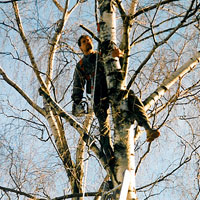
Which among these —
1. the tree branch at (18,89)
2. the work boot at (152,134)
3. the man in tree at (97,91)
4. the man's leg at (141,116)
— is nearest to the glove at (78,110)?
the man in tree at (97,91)

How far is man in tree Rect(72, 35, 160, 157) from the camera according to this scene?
4441 mm

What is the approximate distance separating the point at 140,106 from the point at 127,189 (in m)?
0.94

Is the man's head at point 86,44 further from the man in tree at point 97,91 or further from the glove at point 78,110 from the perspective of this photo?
the glove at point 78,110

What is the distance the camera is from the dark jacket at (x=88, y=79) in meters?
4.98

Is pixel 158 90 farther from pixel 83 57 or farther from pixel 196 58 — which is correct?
pixel 83 57

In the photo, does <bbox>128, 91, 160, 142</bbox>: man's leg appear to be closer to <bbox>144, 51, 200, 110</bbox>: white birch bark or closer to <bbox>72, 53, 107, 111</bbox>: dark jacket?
<bbox>144, 51, 200, 110</bbox>: white birch bark

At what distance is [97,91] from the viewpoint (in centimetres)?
504

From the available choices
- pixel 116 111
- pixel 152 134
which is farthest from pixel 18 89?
pixel 152 134

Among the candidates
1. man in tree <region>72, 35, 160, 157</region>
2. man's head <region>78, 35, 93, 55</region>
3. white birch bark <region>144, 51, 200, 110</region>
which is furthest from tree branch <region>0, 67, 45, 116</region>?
white birch bark <region>144, 51, 200, 110</region>

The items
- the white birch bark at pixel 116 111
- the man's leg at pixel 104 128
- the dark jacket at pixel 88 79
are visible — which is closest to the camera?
the white birch bark at pixel 116 111

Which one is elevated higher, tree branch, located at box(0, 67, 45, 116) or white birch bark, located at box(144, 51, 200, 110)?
tree branch, located at box(0, 67, 45, 116)

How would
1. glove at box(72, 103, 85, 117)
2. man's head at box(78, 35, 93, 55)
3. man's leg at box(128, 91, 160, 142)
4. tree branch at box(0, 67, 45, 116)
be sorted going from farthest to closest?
1. tree branch at box(0, 67, 45, 116)
2. man's head at box(78, 35, 93, 55)
3. glove at box(72, 103, 85, 117)
4. man's leg at box(128, 91, 160, 142)

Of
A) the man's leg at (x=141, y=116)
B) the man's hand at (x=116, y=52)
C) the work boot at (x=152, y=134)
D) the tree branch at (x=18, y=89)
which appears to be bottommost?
the work boot at (x=152, y=134)

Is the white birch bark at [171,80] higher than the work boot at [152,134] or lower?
higher
